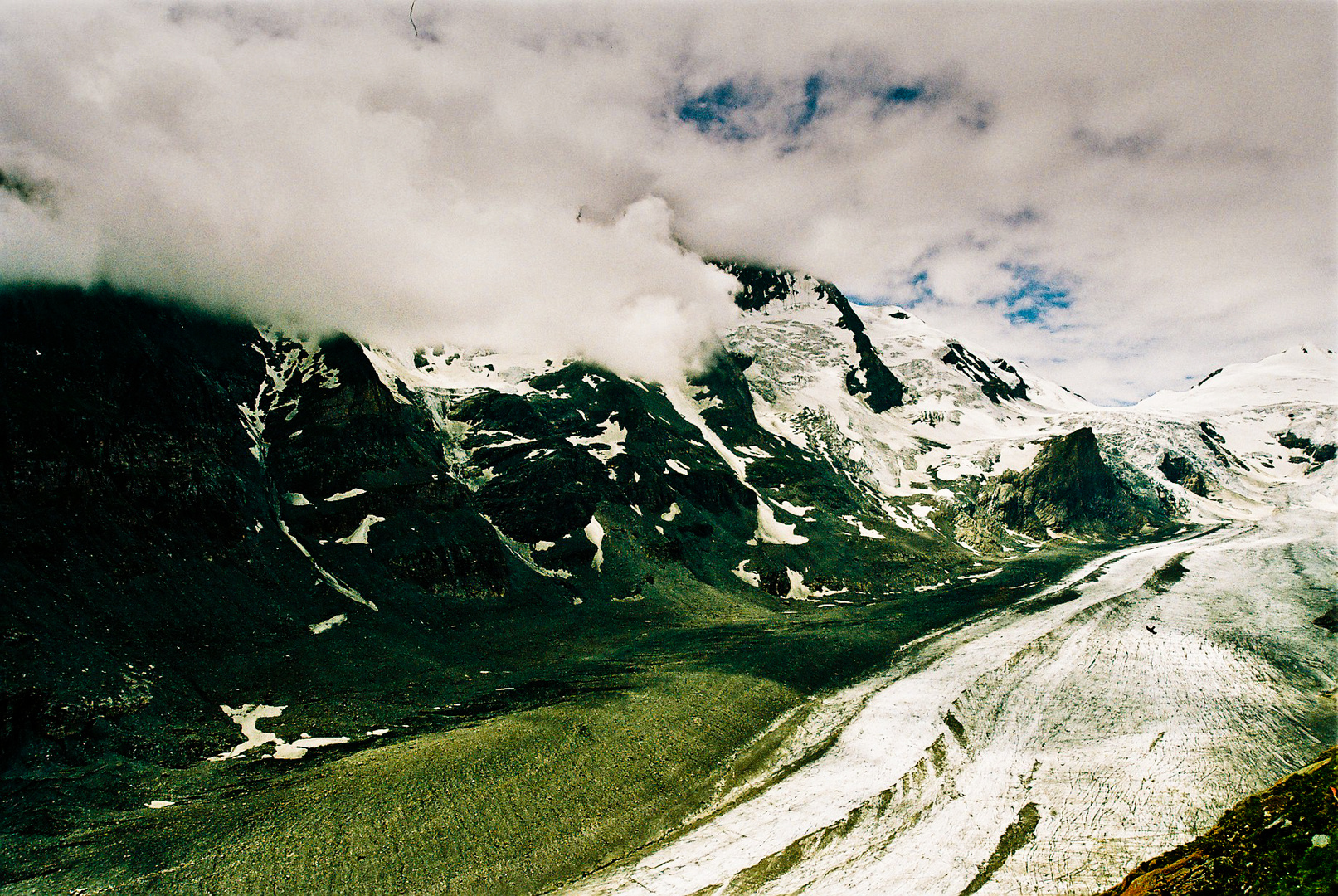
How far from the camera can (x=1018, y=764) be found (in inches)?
2028

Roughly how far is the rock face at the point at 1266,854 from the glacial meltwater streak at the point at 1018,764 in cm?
1646

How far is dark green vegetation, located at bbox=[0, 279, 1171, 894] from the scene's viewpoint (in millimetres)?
41000

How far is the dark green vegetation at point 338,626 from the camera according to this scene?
1614 inches

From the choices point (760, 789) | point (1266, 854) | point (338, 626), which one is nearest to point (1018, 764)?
point (760, 789)

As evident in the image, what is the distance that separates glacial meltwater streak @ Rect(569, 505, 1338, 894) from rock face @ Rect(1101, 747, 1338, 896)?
16.5m

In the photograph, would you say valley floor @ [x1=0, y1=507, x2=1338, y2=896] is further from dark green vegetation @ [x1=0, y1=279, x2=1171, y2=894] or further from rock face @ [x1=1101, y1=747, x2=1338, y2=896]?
rock face @ [x1=1101, y1=747, x2=1338, y2=896]

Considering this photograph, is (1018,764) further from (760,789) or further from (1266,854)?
(1266,854)

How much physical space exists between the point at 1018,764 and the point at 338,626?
3148 inches

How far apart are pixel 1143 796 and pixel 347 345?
149m

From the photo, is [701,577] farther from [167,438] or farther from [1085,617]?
[167,438]

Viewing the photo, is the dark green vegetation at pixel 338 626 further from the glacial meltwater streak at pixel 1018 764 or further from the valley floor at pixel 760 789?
the glacial meltwater streak at pixel 1018 764

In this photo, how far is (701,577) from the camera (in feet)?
462

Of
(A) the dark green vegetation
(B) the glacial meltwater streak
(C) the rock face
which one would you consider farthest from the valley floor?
(C) the rock face

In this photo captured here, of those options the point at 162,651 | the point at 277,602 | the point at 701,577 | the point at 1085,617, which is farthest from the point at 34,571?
the point at 1085,617
